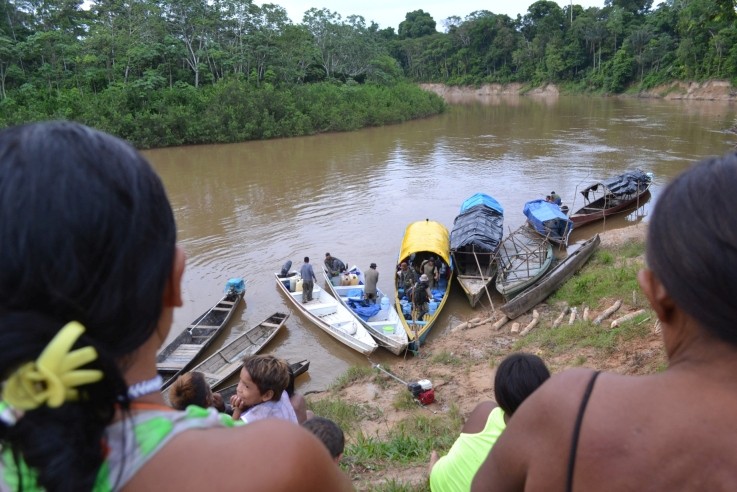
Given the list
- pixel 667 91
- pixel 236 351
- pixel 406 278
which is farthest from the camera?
pixel 667 91

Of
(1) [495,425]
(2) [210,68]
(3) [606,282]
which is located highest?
(2) [210,68]

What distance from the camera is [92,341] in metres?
0.82

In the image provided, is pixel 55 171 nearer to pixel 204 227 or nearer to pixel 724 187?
pixel 724 187

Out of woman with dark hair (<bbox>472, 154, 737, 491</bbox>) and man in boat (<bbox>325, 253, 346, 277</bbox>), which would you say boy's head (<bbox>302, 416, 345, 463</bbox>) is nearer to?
woman with dark hair (<bbox>472, 154, 737, 491</bbox>)

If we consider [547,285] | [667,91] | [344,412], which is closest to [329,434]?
[344,412]

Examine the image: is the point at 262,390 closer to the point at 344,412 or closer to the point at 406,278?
the point at 344,412

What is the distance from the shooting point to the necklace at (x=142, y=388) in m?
0.91

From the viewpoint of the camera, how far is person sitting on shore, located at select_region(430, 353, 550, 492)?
97.3 inches

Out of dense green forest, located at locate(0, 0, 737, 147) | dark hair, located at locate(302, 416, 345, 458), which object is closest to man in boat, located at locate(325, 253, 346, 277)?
dark hair, located at locate(302, 416, 345, 458)

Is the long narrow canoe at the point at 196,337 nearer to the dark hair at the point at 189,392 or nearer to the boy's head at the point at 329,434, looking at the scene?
the dark hair at the point at 189,392

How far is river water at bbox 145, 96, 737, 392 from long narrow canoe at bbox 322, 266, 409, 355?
396 mm

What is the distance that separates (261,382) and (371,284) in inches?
310

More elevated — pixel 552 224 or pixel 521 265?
pixel 552 224

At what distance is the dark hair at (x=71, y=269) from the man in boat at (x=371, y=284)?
1033cm
